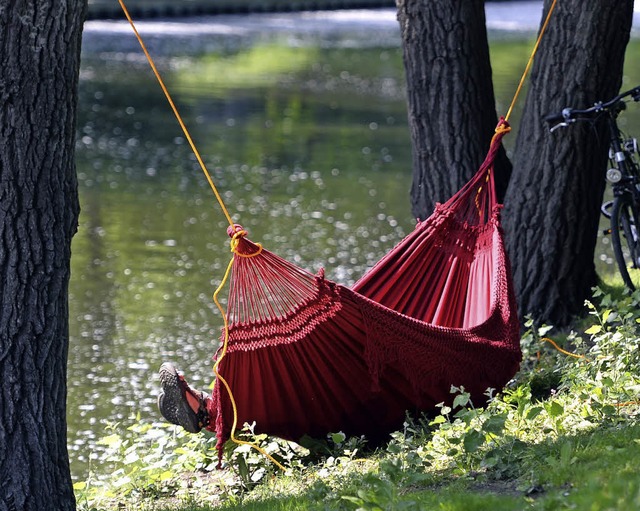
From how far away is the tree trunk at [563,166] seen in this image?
5.25 metres

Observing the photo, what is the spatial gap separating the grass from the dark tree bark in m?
0.67

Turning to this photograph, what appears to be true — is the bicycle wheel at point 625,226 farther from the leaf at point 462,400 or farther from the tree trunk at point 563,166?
the leaf at point 462,400

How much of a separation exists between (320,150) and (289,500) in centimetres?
952

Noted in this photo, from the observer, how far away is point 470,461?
358cm

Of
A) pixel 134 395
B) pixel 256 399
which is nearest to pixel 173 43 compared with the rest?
pixel 134 395

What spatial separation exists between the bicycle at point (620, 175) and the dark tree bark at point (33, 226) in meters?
2.46

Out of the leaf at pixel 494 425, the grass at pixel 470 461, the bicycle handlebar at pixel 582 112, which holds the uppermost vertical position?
the bicycle handlebar at pixel 582 112

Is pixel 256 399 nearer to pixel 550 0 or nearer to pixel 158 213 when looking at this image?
pixel 550 0

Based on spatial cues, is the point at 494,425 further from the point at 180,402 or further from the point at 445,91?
the point at 445,91

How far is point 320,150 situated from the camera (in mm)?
12781

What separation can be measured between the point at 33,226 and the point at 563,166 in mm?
2829

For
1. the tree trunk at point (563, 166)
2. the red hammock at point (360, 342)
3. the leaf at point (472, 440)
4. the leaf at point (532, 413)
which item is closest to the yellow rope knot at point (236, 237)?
the red hammock at point (360, 342)

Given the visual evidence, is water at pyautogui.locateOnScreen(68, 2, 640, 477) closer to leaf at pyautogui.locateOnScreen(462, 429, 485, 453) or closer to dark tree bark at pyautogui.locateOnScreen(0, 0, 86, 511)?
dark tree bark at pyautogui.locateOnScreen(0, 0, 86, 511)

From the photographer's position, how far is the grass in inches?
121
